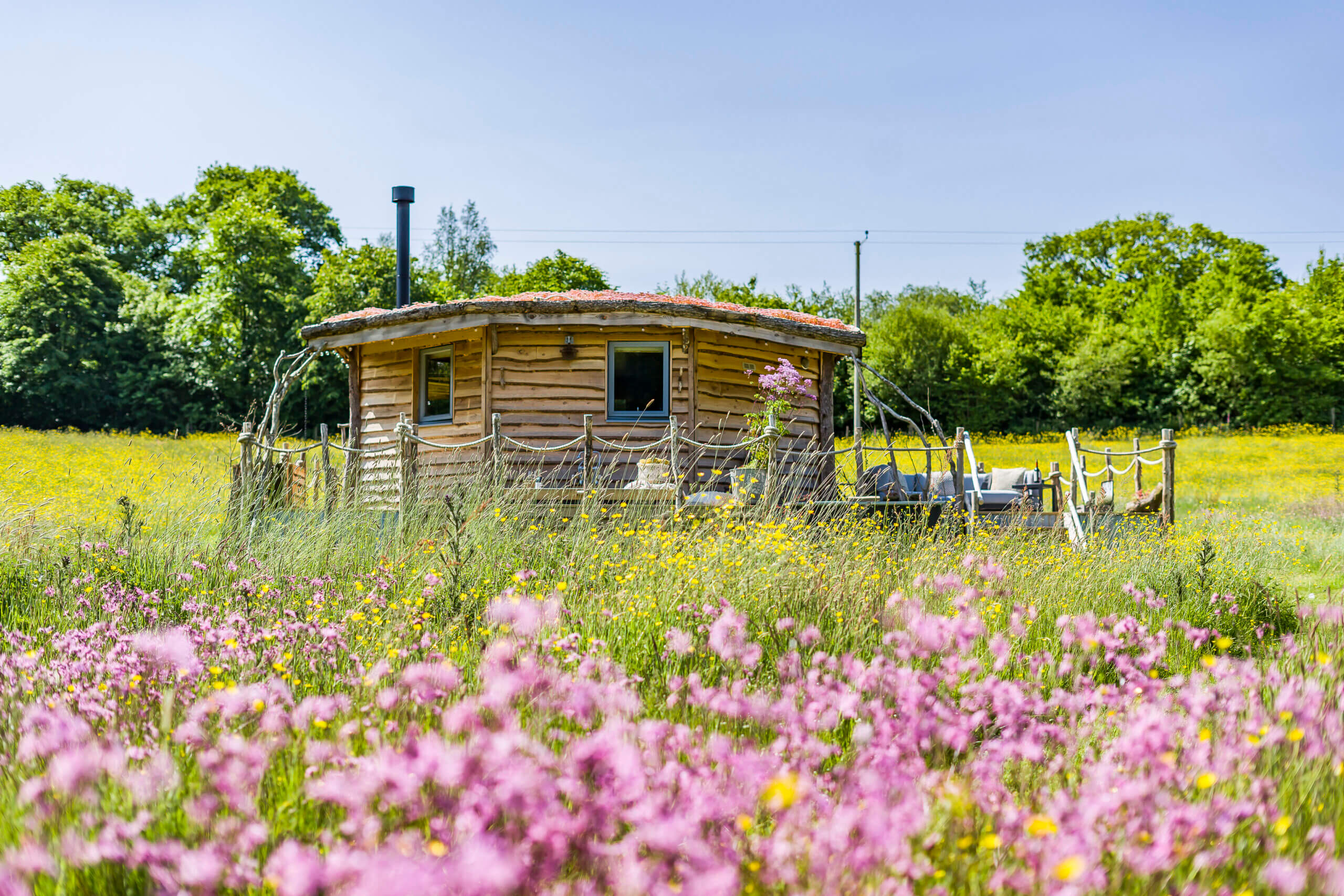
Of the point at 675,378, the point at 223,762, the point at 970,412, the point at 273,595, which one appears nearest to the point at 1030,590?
the point at 273,595

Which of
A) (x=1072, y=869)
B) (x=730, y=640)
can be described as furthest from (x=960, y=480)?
(x=1072, y=869)

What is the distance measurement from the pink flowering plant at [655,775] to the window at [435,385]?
10.3m

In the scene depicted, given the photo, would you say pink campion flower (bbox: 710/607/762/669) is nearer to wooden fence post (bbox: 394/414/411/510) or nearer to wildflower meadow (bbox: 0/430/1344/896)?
wildflower meadow (bbox: 0/430/1344/896)

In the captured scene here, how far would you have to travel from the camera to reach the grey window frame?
43.4 feet

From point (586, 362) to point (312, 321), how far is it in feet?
77.8

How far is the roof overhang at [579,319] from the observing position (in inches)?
470

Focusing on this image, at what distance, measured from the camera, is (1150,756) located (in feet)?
6.00

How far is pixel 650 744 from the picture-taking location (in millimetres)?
1862

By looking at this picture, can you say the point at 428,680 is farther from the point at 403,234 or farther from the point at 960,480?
the point at 403,234

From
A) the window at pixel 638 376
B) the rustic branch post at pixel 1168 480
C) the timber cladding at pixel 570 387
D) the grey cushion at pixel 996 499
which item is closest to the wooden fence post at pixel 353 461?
the timber cladding at pixel 570 387

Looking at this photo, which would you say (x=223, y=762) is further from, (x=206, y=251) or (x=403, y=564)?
Answer: (x=206, y=251)

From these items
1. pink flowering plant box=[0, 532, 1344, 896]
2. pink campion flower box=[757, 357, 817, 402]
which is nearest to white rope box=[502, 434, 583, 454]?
pink campion flower box=[757, 357, 817, 402]

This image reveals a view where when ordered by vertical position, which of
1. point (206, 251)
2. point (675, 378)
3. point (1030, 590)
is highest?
point (206, 251)

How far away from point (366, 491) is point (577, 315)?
4635 millimetres
